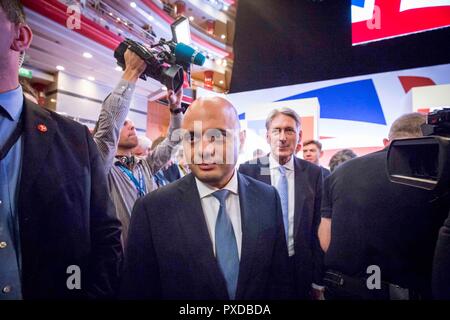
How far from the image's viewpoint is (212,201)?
841 mm

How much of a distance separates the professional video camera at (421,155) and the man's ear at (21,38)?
1.06m

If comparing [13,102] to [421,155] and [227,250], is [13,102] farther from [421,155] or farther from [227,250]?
[421,155]

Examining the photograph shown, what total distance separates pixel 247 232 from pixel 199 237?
0.48 feet

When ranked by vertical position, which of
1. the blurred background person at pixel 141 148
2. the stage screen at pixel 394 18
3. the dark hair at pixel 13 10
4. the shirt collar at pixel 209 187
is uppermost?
the stage screen at pixel 394 18

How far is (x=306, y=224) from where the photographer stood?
55.9 inches

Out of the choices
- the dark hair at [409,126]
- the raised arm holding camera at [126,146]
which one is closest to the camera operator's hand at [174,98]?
the raised arm holding camera at [126,146]

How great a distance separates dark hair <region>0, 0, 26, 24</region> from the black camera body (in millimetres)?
445

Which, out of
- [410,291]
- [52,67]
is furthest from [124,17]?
[410,291]

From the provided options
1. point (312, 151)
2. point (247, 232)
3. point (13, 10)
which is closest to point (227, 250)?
point (247, 232)

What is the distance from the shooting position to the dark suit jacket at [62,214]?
2.28 feet

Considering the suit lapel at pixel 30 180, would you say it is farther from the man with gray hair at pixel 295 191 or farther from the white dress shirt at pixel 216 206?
the man with gray hair at pixel 295 191

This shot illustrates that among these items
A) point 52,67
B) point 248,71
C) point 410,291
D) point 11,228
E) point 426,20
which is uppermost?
point 52,67
